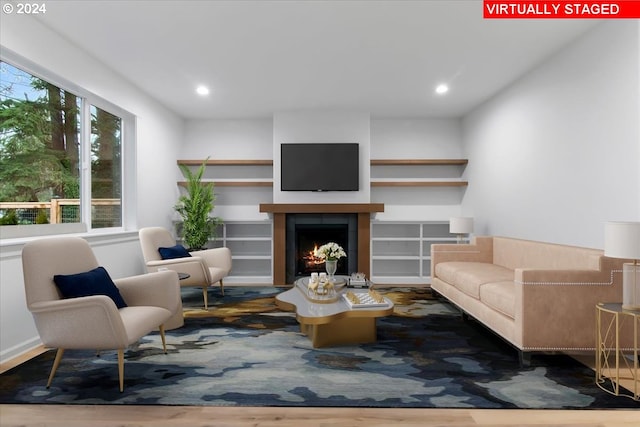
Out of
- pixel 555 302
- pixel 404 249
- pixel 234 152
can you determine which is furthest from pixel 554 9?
pixel 234 152

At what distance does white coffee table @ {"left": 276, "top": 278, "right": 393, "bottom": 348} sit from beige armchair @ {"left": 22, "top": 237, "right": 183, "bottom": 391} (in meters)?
1.04

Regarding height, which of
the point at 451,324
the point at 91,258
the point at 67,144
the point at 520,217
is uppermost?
the point at 67,144

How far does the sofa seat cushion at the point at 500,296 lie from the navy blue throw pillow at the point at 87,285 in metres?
2.73

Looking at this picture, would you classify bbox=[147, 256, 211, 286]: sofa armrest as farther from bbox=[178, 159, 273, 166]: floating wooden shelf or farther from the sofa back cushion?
the sofa back cushion

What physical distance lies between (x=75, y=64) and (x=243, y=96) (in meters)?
2.03

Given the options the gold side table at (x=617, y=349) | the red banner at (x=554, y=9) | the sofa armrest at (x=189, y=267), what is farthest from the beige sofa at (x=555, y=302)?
the sofa armrest at (x=189, y=267)

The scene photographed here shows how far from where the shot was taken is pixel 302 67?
14.6ft

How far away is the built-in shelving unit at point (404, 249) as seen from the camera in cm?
641

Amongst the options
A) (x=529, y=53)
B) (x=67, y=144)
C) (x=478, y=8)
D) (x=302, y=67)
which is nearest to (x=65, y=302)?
(x=67, y=144)

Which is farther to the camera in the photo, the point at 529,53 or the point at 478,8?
the point at 529,53

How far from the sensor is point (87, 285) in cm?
266

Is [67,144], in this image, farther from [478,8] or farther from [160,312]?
[478,8]

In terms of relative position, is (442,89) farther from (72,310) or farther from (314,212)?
(72,310)

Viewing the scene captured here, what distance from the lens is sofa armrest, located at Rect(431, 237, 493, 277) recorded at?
199 inches
